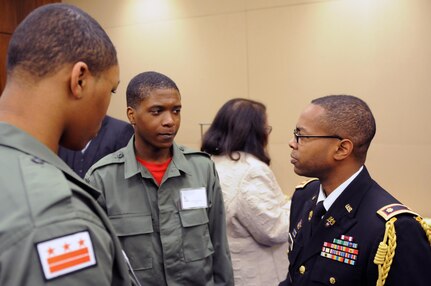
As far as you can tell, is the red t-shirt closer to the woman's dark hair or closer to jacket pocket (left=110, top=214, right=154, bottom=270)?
jacket pocket (left=110, top=214, right=154, bottom=270)

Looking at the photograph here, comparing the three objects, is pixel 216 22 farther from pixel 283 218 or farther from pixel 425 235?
pixel 425 235

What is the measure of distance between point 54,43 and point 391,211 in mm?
1081

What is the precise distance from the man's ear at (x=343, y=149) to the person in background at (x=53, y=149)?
0.88 meters

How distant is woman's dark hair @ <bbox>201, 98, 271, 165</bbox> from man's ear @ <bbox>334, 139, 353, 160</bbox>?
677 mm

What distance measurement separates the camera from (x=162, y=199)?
1.59 m

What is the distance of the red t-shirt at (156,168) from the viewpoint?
1664 millimetres

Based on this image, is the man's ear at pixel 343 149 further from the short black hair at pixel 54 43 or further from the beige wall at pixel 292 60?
the beige wall at pixel 292 60

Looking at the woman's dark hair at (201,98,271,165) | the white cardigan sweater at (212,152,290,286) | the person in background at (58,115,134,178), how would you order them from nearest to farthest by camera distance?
1. the white cardigan sweater at (212,152,290,286)
2. the woman's dark hair at (201,98,271,165)
3. the person in background at (58,115,134,178)

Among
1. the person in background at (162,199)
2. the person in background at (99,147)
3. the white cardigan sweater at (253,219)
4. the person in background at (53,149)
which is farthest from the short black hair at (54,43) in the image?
the person in background at (99,147)

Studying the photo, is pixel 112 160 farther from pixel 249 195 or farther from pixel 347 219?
pixel 347 219

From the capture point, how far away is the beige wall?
352 centimetres

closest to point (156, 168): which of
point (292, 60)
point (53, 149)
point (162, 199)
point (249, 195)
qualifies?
point (162, 199)

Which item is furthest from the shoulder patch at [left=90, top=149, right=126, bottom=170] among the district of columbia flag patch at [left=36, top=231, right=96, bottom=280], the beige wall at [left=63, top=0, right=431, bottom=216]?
A: the beige wall at [left=63, top=0, right=431, bottom=216]

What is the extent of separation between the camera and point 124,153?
1.68 m
